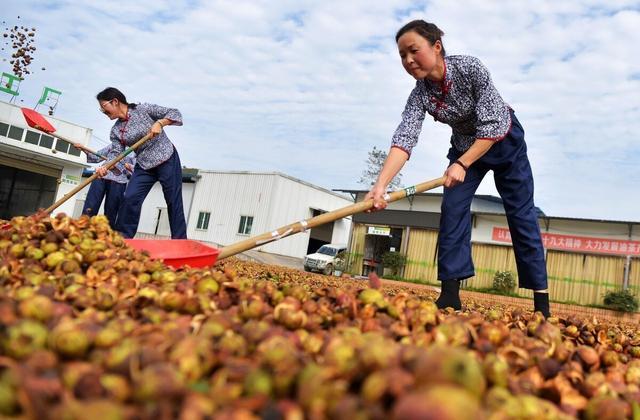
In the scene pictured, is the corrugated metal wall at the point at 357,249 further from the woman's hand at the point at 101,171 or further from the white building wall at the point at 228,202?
the woman's hand at the point at 101,171

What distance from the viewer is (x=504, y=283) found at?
2002 centimetres

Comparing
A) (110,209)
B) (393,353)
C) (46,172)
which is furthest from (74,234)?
(46,172)

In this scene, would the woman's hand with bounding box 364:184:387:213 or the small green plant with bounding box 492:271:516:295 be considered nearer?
the woman's hand with bounding box 364:184:387:213

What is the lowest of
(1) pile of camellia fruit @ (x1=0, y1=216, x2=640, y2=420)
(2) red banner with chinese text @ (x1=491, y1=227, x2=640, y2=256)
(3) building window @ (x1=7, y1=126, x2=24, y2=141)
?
(1) pile of camellia fruit @ (x1=0, y1=216, x2=640, y2=420)

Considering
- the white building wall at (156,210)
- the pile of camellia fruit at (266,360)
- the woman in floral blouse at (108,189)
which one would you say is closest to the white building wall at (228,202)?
the white building wall at (156,210)

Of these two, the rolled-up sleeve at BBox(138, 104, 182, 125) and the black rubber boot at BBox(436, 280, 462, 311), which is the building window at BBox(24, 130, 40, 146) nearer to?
the rolled-up sleeve at BBox(138, 104, 182, 125)

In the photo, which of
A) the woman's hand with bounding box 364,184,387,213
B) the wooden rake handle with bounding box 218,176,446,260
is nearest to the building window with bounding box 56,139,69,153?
the wooden rake handle with bounding box 218,176,446,260

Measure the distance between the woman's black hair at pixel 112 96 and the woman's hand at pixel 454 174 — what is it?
435 cm

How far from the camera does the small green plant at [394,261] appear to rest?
78.1ft

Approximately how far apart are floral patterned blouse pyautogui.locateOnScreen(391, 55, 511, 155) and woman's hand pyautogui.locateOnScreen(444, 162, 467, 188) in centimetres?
27

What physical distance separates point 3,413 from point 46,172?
3279cm

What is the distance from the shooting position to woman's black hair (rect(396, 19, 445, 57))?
3.45 meters

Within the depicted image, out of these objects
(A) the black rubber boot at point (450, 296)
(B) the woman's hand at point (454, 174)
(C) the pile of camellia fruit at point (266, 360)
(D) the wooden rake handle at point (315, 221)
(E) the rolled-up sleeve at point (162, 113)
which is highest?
(E) the rolled-up sleeve at point (162, 113)

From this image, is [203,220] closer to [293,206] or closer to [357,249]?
[293,206]
